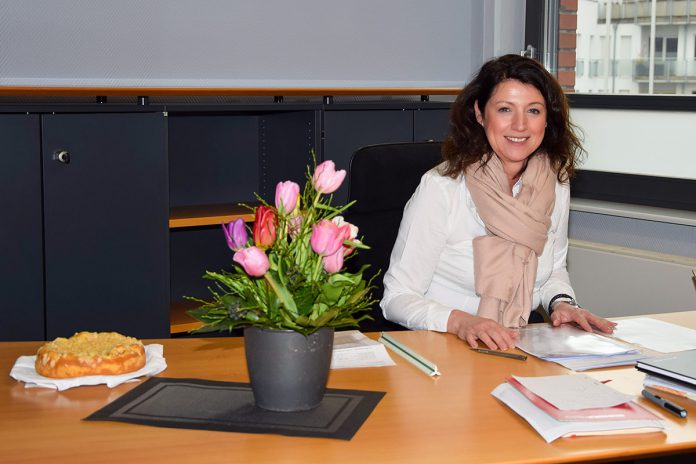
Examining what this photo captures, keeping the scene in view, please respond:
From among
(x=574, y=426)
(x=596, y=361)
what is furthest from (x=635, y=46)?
(x=574, y=426)

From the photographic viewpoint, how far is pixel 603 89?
3.56 m

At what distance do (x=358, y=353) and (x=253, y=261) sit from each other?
0.53 metres

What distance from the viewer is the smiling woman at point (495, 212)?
2213mm

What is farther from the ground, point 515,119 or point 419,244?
point 515,119

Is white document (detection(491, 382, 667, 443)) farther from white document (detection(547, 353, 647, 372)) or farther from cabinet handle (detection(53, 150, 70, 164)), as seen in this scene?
cabinet handle (detection(53, 150, 70, 164))

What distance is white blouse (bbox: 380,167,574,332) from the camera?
2.22 meters

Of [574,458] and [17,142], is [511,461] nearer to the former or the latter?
[574,458]

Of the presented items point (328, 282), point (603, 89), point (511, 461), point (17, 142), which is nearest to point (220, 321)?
point (328, 282)

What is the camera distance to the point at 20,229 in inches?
108

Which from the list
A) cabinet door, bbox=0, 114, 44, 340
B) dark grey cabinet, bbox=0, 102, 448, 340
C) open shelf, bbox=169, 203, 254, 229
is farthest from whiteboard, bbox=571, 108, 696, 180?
cabinet door, bbox=0, 114, 44, 340

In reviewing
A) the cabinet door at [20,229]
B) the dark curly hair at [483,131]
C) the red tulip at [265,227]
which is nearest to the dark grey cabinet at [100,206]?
the cabinet door at [20,229]

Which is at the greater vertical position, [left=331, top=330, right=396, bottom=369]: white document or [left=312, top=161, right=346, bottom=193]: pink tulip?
[left=312, top=161, right=346, bottom=193]: pink tulip

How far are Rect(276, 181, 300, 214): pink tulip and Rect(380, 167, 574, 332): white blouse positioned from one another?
2.69 ft

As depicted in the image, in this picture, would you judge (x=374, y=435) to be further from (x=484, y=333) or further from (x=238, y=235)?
(x=484, y=333)
